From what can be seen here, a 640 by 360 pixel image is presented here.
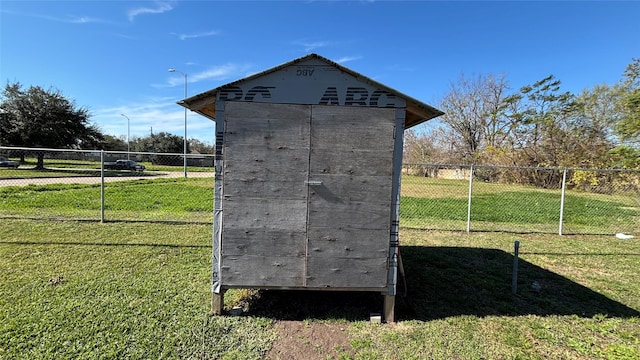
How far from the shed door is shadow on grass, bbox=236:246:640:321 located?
0.48 metres

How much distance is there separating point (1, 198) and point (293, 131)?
1085cm

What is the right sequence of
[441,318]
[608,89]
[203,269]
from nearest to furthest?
[441,318] < [203,269] < [608,89]

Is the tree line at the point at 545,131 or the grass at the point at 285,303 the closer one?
the grass at the point at 285,303

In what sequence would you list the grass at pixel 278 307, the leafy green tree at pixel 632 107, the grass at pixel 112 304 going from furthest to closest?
the leafy green tree at pixel 632 107
the grass at pixel 278 307
the grass at pixel 112 304

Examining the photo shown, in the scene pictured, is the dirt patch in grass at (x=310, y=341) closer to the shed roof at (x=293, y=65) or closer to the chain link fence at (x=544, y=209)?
the shed roof at (x=293, y=65)

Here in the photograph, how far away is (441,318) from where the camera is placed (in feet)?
10.7

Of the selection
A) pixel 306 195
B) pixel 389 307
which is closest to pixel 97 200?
pixel 306 195

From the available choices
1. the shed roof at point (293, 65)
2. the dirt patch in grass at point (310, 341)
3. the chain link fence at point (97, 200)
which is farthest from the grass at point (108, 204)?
the dirt patch in grass at point (310, 341)

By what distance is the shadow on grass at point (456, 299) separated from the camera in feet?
11.1

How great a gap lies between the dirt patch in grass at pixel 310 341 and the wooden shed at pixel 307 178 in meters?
0.38

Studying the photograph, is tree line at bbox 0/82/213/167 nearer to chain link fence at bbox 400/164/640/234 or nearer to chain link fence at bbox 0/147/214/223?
chain link fence at bbox 0/147/214/223

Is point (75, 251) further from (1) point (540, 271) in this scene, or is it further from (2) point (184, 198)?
(1) point (540, 271)

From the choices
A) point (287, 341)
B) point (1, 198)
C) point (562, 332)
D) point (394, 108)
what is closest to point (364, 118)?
point (394, 108)

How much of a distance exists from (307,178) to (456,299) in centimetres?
240
